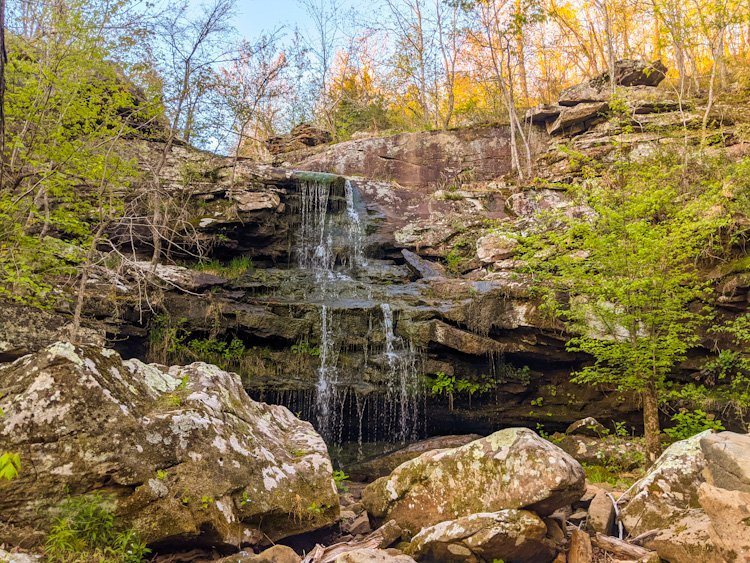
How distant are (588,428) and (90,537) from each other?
Answer: 8947 millimetres

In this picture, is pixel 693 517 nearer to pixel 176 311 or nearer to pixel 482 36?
pixel 176 311

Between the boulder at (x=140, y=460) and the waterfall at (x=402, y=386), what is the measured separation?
542 cm

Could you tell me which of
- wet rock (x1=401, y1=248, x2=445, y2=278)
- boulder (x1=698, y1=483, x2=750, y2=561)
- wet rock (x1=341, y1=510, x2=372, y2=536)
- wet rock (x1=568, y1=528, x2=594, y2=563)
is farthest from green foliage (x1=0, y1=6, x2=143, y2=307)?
wet rock (x1=401, y1=248, x2=445, y2=278)

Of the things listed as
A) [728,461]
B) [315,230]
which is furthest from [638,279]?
[315,230]

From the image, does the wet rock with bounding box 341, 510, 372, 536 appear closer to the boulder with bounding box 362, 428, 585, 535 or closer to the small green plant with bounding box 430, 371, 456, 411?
the boulder with bounding box 362, 428, 585, 535

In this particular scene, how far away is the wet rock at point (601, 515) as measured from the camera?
3859 millimetres

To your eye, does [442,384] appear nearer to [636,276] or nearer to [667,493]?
[636,276]

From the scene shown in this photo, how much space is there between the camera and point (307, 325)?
10008 millimetres

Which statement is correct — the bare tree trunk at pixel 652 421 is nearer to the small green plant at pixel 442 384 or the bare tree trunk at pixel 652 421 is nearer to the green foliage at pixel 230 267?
the small green plant at pixel 442 384

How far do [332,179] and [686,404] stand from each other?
11.3m

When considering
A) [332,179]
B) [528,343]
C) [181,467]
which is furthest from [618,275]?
[332,179]

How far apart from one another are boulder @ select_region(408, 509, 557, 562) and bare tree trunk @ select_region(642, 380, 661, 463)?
4.71m

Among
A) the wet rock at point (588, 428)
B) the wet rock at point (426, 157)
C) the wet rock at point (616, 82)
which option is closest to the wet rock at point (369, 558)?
the wet rock at point (588, 428)

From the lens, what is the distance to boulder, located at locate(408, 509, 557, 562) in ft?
11.0
